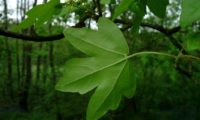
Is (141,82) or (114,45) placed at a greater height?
(114,45)

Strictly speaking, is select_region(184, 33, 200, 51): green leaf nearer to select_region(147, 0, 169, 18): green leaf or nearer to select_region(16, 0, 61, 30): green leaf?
select_region(147, 0, 169, 18): green leaf

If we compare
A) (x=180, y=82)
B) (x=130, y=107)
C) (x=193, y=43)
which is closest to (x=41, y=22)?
(x=193, y=43)

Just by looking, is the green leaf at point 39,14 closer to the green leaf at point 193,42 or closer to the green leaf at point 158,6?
the green leaf at point 158,6

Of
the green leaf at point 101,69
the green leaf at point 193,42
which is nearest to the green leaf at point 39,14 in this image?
the green leaf at point 101,69

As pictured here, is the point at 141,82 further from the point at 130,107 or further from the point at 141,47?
the point at 141,47


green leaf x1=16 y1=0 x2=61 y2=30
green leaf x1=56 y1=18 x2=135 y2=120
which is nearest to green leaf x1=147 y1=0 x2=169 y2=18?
green leaf x1=56 y1=18 x2=135 y2=120
